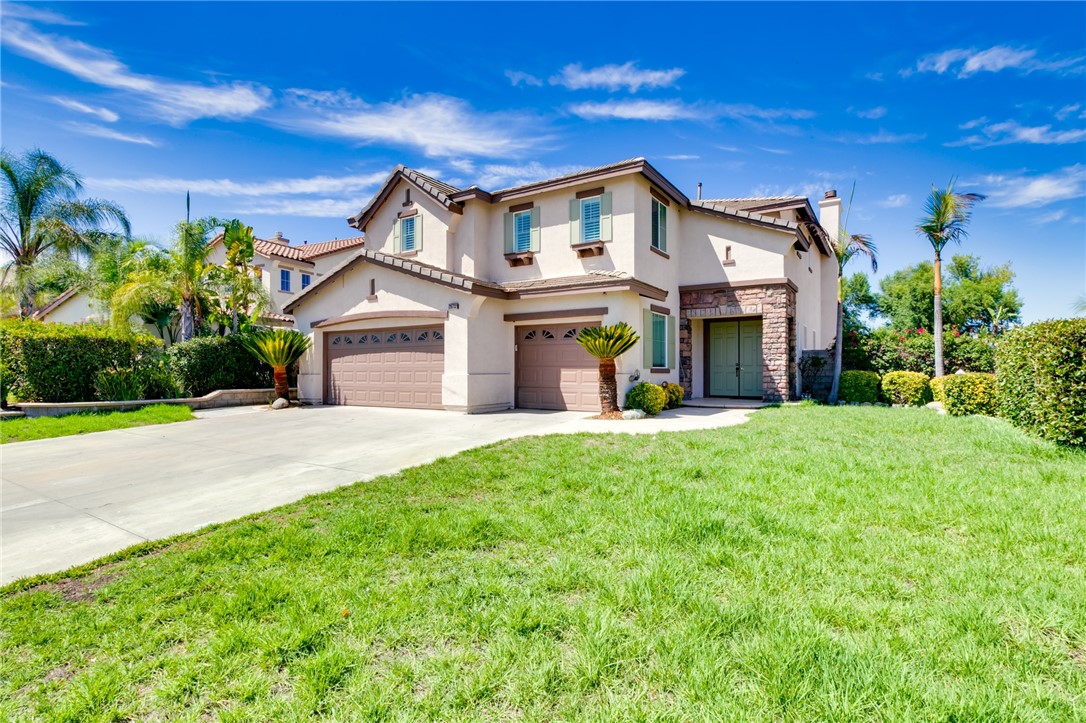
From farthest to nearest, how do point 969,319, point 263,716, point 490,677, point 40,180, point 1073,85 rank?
point 969,319 < point 40,180 < point 1073,85 < point 490,677 < point 263,716

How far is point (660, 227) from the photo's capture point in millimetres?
15141

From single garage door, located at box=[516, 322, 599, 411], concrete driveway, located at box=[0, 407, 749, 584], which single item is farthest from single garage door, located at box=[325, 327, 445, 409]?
single garage door, located at box=[516, 322, 599, 411]

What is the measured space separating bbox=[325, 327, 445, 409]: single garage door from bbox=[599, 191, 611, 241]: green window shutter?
5.50 m

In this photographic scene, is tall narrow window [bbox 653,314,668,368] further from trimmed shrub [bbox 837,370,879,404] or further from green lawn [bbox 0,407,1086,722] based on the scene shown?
green lawn [bbox 0,407,1086,722]

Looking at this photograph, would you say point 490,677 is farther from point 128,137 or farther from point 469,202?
point 128,137

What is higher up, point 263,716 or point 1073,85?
point 1073,85

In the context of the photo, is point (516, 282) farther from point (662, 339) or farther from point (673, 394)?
point (673, 394)

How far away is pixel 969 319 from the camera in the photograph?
33562mm

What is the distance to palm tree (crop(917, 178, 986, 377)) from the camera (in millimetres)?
15438

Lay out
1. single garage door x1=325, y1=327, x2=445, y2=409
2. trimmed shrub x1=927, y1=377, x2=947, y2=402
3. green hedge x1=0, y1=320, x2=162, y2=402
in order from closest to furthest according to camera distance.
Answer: green hedge x1=0, y1=320, x2=162, y2=402, trimmed shrub x1=927, y1=377, x2=947, y2=402, single garage door x1=325, y1=327, x2=445, y2=409

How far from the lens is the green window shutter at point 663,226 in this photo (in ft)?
49.8

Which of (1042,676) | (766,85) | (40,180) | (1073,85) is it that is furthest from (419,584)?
(40,180)

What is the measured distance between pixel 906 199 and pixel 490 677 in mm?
21175

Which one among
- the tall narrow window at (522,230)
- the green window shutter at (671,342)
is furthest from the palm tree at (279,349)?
the green window shutter at (671,342)
